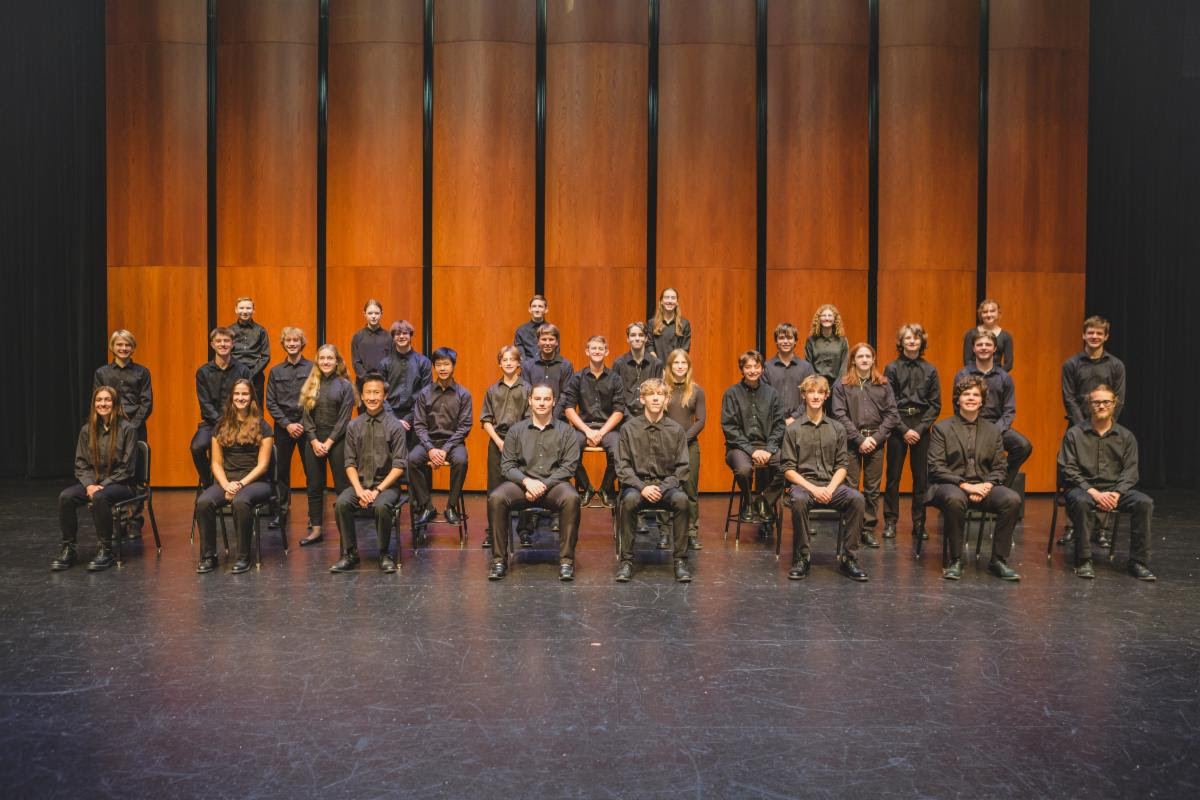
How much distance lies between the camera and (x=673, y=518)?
16.8 ft

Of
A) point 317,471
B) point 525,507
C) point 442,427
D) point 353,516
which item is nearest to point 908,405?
point 525,507

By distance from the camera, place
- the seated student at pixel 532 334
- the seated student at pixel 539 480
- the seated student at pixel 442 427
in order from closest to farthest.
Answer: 1. the seated student at pixel 539 480
2. the seated student at pixel 442 427
3. the seated student at pixel 532 334

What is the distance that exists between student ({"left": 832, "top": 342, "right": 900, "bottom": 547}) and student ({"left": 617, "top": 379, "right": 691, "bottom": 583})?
1.41 m

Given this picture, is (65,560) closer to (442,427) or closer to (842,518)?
(442,427)

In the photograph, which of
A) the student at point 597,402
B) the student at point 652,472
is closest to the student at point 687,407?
the student at point 597,402

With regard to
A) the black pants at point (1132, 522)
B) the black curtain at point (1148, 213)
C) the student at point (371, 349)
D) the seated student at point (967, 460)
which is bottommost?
the black pants at point (1132, 522)

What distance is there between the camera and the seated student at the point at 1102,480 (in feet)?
16.9

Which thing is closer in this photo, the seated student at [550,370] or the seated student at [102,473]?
the seated student at [102,473]

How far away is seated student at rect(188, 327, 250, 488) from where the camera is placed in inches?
252

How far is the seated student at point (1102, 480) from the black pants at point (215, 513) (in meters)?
4.86

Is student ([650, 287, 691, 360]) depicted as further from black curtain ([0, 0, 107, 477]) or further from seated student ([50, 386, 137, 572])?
black curtain ([0, 0, 107, 477])

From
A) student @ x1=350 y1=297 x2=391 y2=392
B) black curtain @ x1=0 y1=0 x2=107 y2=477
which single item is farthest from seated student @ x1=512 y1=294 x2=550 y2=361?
black curtain @ x1=0 y1=0 x2=107 y2=477

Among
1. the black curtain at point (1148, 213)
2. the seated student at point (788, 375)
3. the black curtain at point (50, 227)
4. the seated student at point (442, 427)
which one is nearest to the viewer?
the seated student at point (442, 427)

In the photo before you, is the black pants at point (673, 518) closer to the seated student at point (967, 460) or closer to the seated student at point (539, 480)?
the seated student at point (539, 480)
